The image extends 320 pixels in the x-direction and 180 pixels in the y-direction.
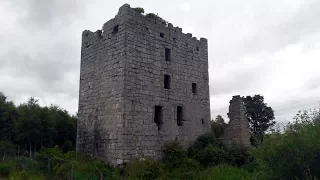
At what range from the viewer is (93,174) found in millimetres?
10734

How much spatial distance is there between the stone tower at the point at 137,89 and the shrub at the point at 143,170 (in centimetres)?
62

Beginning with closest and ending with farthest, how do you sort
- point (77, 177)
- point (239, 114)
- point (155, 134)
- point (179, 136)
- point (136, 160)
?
point (77, 177)
point (136, 160)
point (155, 134)
point (179, 136)
point (239, 114)

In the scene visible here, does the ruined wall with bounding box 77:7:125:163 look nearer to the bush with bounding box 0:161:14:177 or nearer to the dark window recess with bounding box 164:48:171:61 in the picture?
the dark window recess with bounding box 164:48:171:61

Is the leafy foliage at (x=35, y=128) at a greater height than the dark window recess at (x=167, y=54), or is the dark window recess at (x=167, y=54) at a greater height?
the dark window recess at (x=167, y=54)

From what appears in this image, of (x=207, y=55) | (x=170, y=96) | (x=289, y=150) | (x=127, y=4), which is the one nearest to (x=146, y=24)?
(x=127, y=4)

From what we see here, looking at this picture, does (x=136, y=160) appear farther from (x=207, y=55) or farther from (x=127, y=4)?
(x=207, y=55)

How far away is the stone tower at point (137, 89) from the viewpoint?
12.5 metres

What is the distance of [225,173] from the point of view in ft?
38.3

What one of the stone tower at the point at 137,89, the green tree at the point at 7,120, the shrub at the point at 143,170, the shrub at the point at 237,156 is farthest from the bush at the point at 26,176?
the green tree at the point at 7,120

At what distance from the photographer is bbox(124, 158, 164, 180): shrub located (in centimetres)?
1070

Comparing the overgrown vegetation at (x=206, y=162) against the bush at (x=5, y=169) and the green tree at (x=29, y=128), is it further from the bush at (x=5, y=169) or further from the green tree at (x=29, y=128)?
the green tree at (x=29, y=128)

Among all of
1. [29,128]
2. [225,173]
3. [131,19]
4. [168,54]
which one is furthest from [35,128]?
[225,173]

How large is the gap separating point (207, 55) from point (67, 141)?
15044 millimetres

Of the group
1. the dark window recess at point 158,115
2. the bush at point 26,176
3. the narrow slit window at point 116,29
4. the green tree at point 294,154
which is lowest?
the bush at point 26,176
